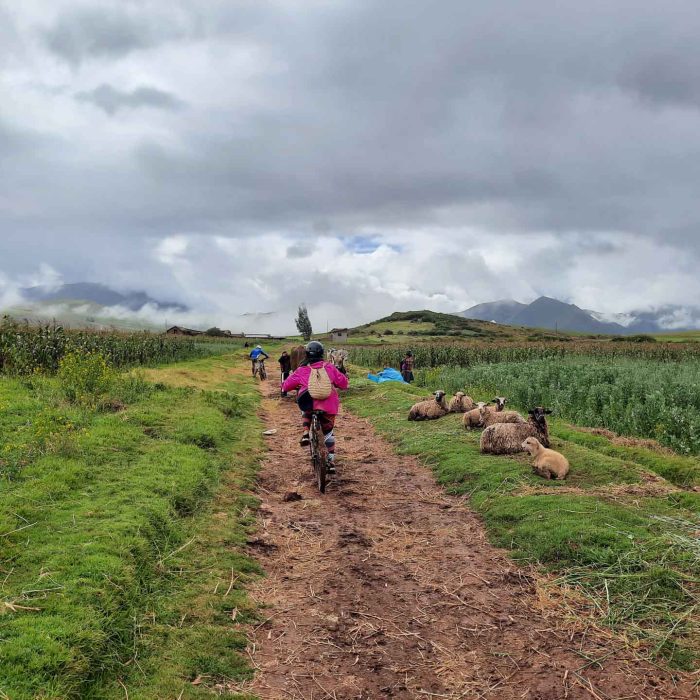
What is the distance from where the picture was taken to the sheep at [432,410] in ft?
52.6

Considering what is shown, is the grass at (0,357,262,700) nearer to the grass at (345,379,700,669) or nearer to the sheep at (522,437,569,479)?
the grass at (345,379,700,669)

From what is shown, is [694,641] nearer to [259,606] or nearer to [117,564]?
[259,606]

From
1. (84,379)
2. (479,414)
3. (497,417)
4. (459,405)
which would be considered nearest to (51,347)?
(84,379)

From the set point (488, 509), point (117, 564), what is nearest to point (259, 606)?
point (117, 564)

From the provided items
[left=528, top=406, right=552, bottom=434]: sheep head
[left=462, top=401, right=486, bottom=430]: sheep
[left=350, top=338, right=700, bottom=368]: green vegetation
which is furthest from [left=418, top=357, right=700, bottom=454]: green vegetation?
[left=350, top=338, right=700, bottom=368]: green vegetation

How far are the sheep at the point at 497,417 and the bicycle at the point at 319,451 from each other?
4860 millimetres

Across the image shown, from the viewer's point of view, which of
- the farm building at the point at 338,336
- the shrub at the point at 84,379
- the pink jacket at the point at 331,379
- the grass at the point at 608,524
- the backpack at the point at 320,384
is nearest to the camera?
the grass at the point at 608,524

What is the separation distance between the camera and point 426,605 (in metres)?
5.77

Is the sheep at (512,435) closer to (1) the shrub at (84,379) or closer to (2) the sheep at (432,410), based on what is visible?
(2) the sheep at (432,410)

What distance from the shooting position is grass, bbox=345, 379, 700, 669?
5.25 metres

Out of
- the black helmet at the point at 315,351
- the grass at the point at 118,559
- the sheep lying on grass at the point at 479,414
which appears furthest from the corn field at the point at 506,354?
the grass at the point at 118,559

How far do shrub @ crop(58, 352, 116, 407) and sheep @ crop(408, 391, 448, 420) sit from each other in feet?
30.0

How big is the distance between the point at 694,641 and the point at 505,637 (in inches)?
66.0

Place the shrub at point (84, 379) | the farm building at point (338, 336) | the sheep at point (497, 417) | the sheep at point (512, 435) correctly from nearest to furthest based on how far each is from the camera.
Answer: the sheep at point (512, 435)
the sheep at point (497, 417)
the shrub at point (84, 379)
the farm building at point (338, 336)
